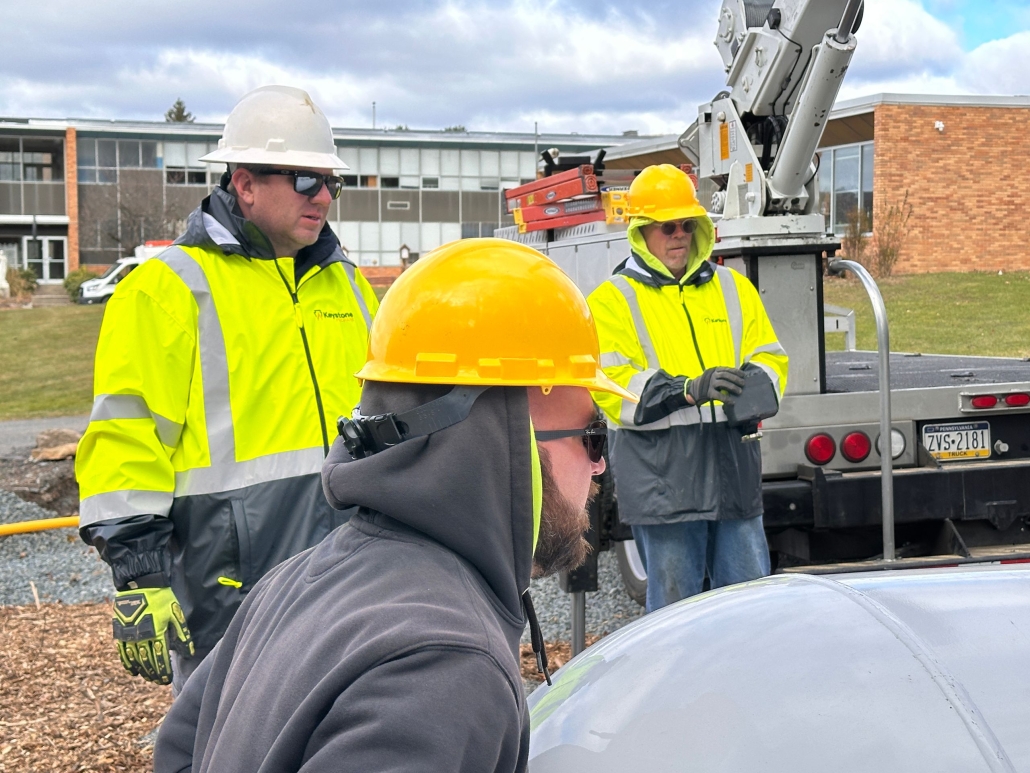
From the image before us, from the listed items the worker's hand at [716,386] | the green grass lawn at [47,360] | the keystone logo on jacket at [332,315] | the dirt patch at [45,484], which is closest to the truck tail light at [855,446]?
the worker's hand at [716,386]

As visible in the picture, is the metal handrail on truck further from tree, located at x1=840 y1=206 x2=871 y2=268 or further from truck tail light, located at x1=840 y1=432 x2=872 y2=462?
tree, located at x1=840 y1=206 x2=871 y2=268

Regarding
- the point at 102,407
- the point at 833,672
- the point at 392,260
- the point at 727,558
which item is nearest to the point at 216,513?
the point at 102,407

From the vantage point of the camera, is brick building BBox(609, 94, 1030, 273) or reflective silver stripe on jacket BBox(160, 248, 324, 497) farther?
brick building BBox(609, 94, 1030, 273)

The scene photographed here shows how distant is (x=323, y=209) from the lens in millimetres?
3334

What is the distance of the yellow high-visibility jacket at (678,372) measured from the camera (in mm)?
4859

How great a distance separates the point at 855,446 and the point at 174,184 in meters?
50.1

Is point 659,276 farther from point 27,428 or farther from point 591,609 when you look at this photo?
point 27,428

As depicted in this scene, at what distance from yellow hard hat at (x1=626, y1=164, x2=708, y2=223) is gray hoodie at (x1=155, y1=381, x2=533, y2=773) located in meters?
3.68

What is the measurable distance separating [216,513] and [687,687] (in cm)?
172

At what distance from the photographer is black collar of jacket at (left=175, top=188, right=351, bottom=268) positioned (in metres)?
3.20

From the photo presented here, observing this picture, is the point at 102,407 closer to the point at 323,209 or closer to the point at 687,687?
the point at 323,209

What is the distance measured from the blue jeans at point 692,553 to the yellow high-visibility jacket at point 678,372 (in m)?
0.09

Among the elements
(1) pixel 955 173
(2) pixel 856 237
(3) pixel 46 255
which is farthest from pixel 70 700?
(3) pixel 46 255

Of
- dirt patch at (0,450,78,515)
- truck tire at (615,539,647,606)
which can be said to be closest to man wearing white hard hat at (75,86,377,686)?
truck tire at (615,539,647,606)
